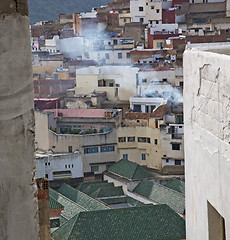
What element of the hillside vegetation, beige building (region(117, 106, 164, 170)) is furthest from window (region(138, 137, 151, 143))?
the hillside vegetation

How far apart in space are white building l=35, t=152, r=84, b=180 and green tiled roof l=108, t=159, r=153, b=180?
1.33 metres

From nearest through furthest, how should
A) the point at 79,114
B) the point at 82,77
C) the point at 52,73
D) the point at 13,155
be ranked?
the point at 13,155 < the point at 79,114 < the point at 82,77 < the point at 52,73

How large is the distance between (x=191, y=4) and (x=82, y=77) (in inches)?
638

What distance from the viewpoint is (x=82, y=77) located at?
117ft

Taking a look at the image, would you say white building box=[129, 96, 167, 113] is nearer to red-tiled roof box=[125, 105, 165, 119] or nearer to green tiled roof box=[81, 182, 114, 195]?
red-tiled roof box=[125, 105, 165, 119]

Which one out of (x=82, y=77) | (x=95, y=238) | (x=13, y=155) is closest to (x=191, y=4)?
(x=82, y=77)

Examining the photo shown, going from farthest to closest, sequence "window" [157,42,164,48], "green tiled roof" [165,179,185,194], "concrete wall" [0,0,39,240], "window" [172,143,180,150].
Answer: "window" [157,42,164,48], "window" [172,143,180,150], "green tiled roof" [165,179,185,194], "concrete wall" [0,0,39,240]

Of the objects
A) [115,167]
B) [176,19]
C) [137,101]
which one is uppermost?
[176,19]

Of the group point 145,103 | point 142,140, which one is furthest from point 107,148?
point 145,103

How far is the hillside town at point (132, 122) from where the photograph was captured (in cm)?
323

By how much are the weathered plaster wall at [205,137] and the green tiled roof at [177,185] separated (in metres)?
21.0

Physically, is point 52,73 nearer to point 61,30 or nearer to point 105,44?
point 105,44

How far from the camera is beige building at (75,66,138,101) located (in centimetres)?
3459

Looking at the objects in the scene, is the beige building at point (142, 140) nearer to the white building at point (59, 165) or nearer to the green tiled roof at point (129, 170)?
the green tiled roof at point (129, 170)
